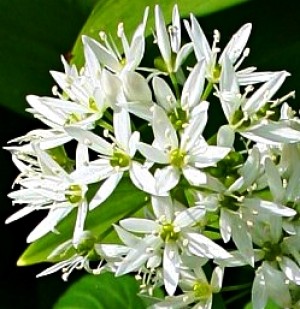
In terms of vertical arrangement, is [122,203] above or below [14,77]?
below

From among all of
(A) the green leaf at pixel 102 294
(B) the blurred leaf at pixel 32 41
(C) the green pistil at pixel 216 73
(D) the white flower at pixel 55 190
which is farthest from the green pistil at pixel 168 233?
(B) the blurred leaf at pixel 32 41

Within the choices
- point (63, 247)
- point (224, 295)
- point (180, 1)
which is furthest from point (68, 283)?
point (180, 1)

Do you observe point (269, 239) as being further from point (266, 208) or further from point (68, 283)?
point (68, 283)

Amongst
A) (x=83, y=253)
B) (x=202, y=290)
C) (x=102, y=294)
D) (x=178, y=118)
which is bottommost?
(x=102, y=294)

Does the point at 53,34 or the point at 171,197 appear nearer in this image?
the point at 171,197

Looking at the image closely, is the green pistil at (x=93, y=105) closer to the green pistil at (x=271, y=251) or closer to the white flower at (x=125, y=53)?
the white flower at (x=125, y=53)

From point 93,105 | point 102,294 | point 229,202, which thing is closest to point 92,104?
point 93,105

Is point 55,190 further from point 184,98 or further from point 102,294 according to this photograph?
point 102,294

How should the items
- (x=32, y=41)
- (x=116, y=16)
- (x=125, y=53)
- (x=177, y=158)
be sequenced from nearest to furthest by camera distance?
(x=177, y=158), (x=125, y=53), (x=116, y=16), (x=32, y=41)
